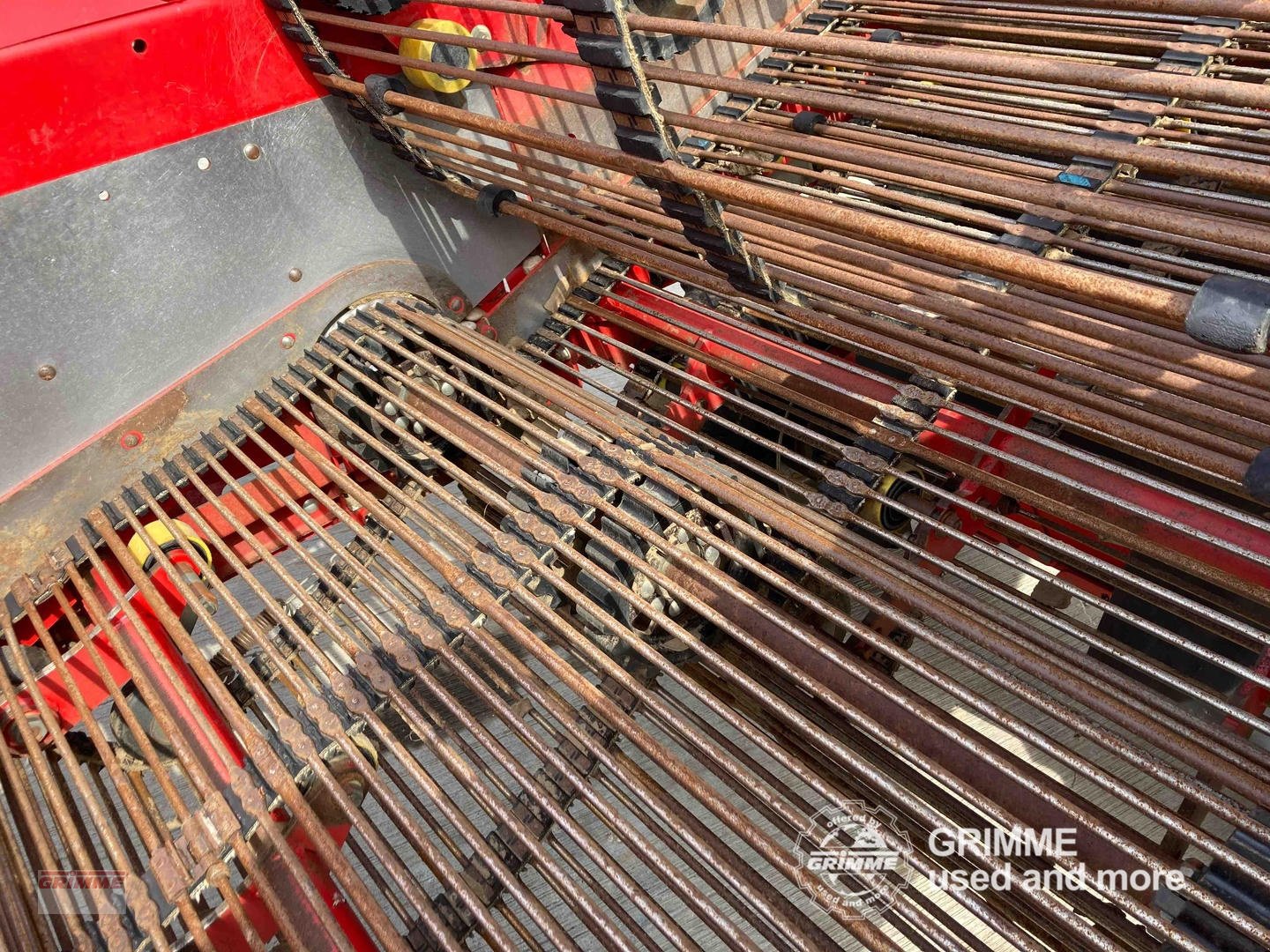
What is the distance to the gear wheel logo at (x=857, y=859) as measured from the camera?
1466mm

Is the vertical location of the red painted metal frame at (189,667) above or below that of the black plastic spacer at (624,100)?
below

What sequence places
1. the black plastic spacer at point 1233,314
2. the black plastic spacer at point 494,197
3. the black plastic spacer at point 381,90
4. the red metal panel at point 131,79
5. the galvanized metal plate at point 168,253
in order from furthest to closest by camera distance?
the black plastic spacer at point 494,197, the black plastic spacer at point 381,90, the galvanized metal plate at point 168,253, the red metal panel at point 131,79, the black plastic spacer at point 1233,314

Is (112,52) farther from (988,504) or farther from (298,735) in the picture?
(988,504)

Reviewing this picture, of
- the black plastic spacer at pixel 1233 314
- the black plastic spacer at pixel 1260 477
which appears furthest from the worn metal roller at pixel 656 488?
the black plastic spacer at pixel 1260 477

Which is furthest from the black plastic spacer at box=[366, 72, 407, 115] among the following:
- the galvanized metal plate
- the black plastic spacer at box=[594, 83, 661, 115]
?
the black plastic spacer at box=[594, 83, 661, 115]

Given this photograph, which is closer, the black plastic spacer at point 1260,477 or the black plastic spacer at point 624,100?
the black plastic spacer at point 1260,477

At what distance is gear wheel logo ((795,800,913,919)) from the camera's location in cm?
147

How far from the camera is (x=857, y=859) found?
1566mm

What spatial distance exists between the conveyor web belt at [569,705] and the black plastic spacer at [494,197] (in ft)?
1.43

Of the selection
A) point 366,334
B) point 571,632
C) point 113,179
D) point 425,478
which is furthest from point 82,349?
point 571,632

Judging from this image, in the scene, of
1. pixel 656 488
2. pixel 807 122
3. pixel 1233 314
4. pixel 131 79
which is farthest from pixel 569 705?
pixel 807 122

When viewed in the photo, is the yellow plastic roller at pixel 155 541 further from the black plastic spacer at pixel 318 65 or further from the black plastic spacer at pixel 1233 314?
the black plastic spacer at pixel 1233 314

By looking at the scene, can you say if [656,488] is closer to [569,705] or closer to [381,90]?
[569,705]

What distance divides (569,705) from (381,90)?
167 cm
